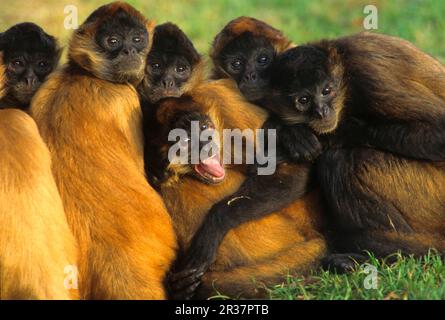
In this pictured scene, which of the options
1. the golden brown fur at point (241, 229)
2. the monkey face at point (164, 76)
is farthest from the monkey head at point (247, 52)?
the monkey face at point (164, 76)

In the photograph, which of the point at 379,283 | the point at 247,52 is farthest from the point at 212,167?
the point at 379,283

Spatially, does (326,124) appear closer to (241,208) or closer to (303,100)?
(303,100)

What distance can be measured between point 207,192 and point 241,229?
0.35 meters

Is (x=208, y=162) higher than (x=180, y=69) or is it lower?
lower

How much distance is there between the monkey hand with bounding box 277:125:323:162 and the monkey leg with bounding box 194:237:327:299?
0.61 metres

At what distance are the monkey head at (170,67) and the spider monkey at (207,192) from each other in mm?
17

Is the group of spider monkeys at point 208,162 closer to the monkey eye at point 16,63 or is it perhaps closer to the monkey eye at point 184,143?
the monkey eye at point 16,63

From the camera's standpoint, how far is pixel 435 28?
12688mm

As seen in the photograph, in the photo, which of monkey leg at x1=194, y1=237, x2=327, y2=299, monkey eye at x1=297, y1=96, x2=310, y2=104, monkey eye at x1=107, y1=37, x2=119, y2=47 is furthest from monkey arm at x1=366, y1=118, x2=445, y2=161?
monkey eye at x1=107, y1=37, x2=119, y2=47

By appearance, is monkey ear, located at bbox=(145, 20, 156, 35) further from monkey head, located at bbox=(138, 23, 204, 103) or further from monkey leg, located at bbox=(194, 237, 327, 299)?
monkey leg, located at bbox=(194, 237, 327, 299)

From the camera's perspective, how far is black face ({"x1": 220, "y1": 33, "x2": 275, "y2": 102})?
6.88 metres

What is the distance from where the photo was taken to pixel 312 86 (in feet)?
21.4
